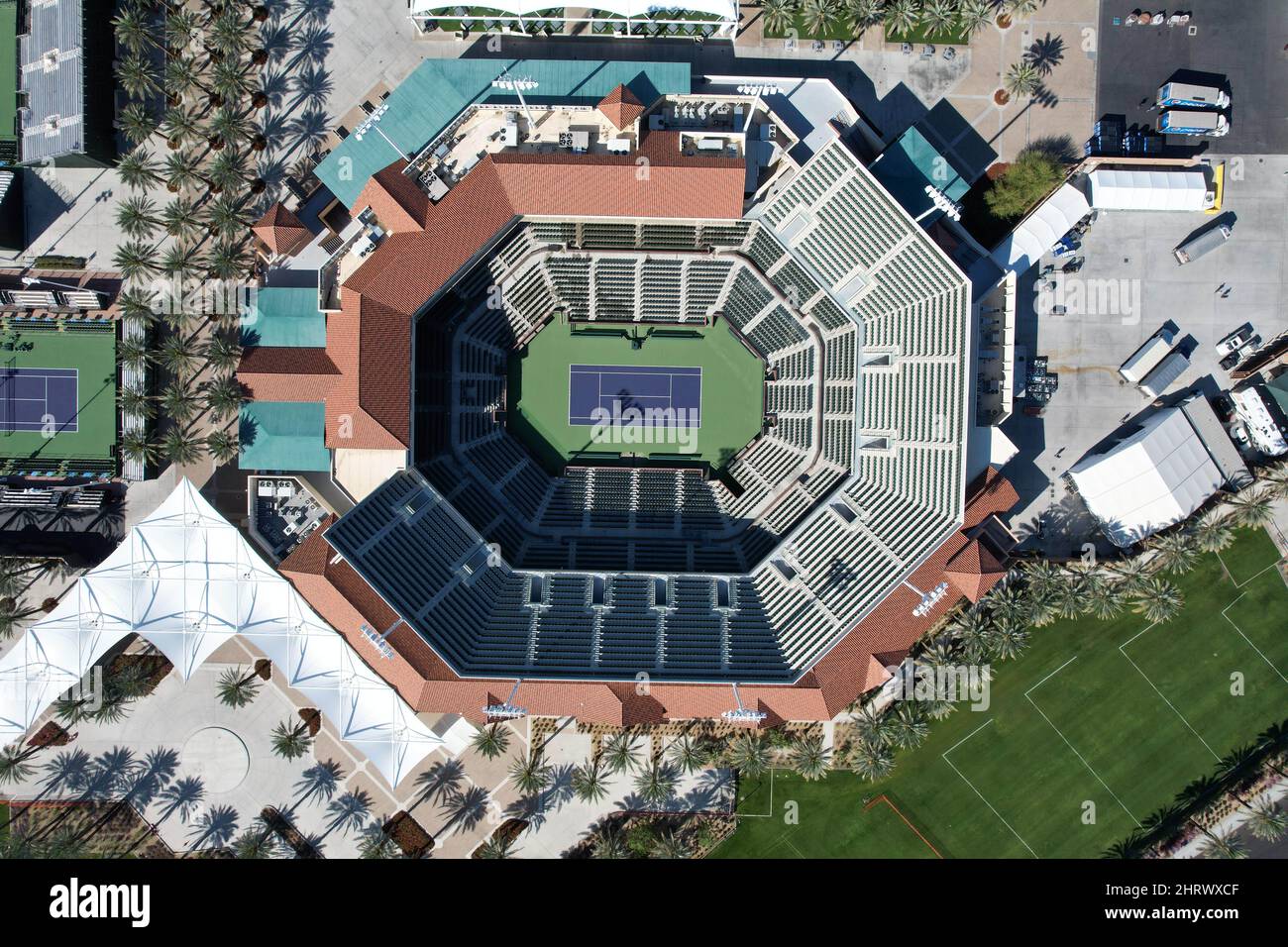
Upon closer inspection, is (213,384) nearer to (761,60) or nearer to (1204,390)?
(761,60)

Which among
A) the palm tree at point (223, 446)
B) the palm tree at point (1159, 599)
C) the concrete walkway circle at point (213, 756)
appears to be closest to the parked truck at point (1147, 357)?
the palm tree at point (1159, 599)

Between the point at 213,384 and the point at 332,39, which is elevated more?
the point at 332,39

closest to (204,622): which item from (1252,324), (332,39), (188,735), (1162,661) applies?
(188,735)

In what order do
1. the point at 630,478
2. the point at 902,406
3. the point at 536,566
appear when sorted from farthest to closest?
1. the point at 630,478
2. the point at 536,566
3. the point at 902,406

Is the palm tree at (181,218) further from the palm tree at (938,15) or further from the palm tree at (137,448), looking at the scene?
the palm tree at (938,15)

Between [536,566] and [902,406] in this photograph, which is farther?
[536,566]

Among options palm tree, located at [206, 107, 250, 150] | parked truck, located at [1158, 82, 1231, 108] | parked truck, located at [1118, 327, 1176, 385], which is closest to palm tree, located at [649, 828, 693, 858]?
parked truck, located at [1118, 327, 1176, 385]

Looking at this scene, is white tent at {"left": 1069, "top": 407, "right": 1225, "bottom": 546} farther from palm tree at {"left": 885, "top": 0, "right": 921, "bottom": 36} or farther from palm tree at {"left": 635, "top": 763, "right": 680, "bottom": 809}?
palm tree at {"left": 635, "top": 763, "right": 680, "bottom": 809}
